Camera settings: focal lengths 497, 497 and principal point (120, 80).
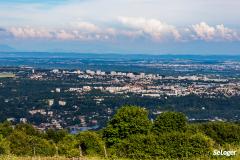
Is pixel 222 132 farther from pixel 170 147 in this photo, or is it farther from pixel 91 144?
pixel 170 147

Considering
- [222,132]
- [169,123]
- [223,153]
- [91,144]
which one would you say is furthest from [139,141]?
[222,132]

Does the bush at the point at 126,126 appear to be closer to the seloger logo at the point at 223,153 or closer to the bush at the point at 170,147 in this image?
the bush at the point at 170,147

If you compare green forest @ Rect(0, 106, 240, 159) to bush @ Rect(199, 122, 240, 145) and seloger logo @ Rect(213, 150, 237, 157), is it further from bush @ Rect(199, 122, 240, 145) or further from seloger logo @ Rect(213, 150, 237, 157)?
seloger logo @ Rect(213, 150, 237, 157)

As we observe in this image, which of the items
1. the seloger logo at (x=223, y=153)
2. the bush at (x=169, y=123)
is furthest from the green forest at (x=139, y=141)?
the seloger logo at (x=223, y=153)

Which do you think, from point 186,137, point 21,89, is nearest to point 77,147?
point 186,137

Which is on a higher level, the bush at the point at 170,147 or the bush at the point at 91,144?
the bush at the point at 170,147

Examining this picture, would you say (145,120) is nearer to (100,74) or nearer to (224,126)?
(224,126)

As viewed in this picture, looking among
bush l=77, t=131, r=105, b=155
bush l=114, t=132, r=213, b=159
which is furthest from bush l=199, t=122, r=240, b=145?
bush l=114, t=132, r=213, b=159
